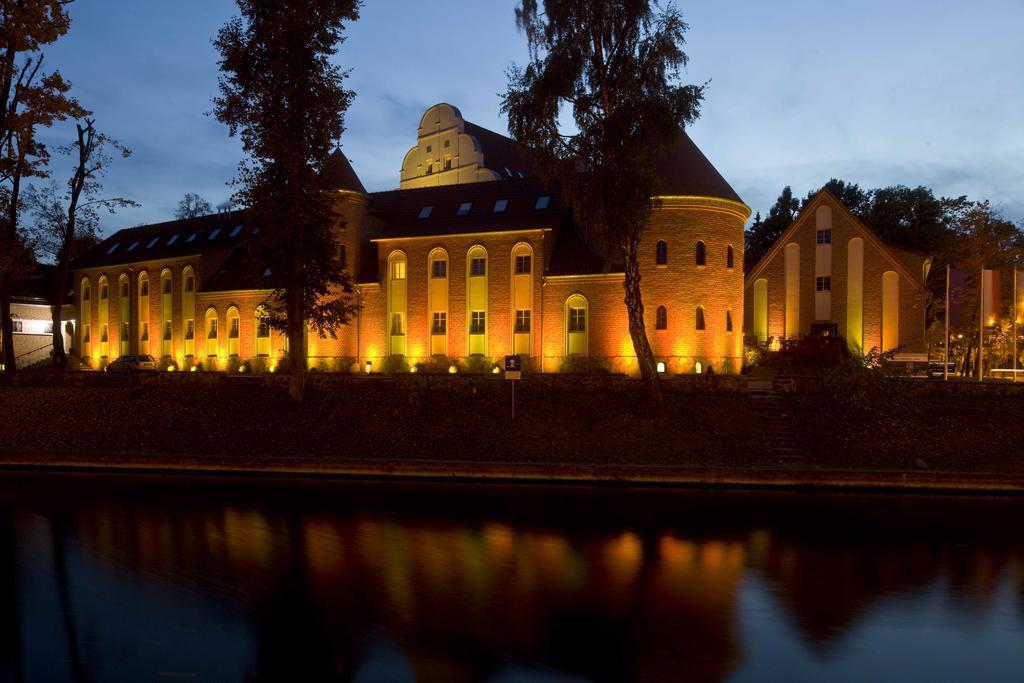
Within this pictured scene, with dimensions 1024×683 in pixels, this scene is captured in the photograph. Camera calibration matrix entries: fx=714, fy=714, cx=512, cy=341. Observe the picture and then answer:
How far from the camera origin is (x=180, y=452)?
23250 mm

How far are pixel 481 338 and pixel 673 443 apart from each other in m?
17.9

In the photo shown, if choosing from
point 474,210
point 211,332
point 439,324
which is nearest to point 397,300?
point 439,324

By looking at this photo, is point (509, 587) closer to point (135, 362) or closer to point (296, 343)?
point (296, 343)

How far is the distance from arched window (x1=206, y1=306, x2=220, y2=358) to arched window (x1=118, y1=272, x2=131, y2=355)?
8.71 metres

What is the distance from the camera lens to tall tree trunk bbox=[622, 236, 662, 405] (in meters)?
25.2

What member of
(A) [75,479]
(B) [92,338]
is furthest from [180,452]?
(B) [92,338]

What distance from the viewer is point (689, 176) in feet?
117

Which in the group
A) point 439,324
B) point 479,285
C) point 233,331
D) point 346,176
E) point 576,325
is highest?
point 346,176

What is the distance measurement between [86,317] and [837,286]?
53.6 metres

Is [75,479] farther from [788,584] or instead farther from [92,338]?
[92,338]

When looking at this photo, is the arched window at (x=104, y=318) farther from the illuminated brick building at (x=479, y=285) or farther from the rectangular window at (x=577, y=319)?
the rectangular window at (x=577, y=319)

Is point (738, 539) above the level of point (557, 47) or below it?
below

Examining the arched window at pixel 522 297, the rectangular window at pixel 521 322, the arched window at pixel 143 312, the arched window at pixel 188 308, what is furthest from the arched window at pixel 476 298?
the arched window at pixel 143 312

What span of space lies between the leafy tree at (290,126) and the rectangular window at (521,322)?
40.5ft
